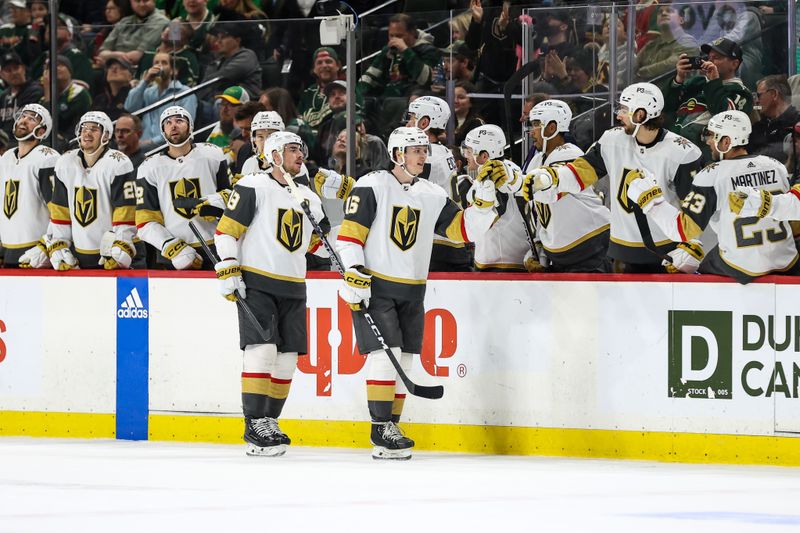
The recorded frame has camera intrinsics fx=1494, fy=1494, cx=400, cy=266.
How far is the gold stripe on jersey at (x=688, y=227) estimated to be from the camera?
6.67m

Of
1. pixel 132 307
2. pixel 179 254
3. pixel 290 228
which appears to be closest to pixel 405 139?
pixel 290 228

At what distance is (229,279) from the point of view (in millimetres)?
6695

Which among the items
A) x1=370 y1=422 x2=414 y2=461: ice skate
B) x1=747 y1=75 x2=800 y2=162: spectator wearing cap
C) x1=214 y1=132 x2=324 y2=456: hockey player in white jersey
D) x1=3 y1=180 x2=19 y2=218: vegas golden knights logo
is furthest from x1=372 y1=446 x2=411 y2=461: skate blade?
x1=3 y1=180 x2=19 y2=218: vegas golden knights logo

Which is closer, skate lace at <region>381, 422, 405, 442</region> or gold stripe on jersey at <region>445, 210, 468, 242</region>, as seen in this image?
skate lace at <region>381, 422, 405, 442</region>

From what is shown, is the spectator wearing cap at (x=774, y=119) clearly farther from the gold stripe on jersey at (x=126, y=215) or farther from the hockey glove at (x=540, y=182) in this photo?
the gold stripe on jersey at (x=126, y=215)

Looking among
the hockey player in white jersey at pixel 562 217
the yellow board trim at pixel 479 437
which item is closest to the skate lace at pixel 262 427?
the yellow board trim at pixel 479 437

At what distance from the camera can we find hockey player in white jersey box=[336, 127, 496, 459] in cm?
668

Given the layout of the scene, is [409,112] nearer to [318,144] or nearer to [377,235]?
[318,144]

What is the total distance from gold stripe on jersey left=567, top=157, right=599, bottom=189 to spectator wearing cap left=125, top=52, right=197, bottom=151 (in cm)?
258

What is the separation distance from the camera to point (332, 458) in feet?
22.0

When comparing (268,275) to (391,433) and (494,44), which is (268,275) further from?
(494,44)

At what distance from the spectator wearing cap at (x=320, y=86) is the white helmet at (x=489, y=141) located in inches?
43.5

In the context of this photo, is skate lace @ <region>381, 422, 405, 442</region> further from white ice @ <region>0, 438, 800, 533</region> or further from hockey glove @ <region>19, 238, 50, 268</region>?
hockey glove @ <region>19, 238, 50, 268</region>

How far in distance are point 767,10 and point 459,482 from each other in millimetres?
3034
